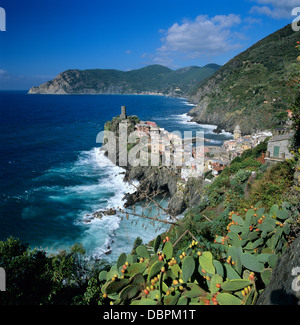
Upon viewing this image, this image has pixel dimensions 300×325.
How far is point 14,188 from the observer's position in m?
26.1

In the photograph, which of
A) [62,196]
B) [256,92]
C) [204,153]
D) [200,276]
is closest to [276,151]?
[200,276]

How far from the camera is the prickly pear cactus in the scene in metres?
1.93

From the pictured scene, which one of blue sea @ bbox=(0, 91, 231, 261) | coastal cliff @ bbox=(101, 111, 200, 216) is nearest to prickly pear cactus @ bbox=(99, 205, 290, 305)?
coastal cliff @ bbox=(101, 111, 200, 216)

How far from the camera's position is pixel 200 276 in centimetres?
226

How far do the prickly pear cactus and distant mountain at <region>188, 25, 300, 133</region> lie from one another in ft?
163

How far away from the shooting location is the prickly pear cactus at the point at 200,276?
6.32 ft

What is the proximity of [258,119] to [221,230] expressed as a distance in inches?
2035

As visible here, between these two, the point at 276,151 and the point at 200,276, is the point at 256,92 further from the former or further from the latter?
the point at 200,276

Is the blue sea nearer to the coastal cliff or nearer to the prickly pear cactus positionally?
the coastal cliff

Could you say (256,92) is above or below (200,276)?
above

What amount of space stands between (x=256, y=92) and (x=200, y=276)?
214 feet

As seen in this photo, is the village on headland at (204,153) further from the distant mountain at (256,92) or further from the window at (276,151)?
the distant mountain at (256,92)

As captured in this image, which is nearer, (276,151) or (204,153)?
(276,151)

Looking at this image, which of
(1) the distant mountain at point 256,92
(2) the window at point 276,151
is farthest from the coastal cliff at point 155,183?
(1) the distant mountain at point 256,92
